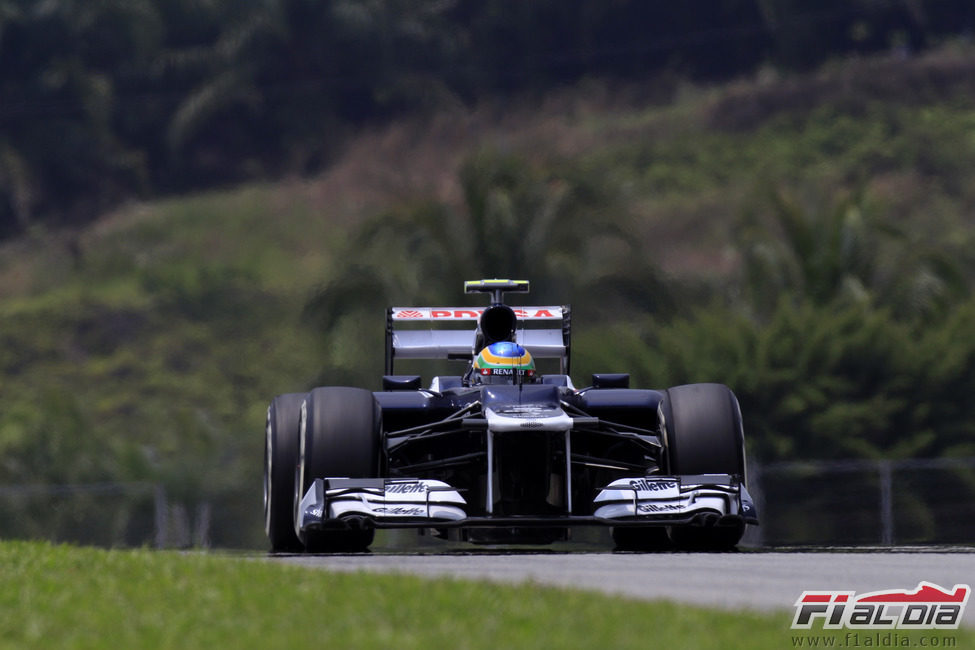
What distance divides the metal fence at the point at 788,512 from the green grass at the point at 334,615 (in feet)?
60.5

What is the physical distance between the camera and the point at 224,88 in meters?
79.6

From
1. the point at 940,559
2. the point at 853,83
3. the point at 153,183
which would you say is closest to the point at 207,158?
the point at 153,183

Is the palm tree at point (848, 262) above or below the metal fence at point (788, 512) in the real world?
above

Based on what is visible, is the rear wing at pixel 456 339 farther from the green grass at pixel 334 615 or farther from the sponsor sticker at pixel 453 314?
the green grass at pixel 334 615

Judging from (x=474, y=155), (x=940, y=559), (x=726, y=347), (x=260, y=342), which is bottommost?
(x=940, y=559)

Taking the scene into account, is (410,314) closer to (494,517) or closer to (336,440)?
(336,440)

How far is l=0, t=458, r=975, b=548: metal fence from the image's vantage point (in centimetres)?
3381

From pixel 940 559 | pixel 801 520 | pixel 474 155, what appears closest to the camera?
pixel 940 559

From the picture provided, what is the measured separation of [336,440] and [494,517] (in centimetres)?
121

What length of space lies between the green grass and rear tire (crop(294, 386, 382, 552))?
299cm

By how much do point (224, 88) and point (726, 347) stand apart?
4315 centimetres

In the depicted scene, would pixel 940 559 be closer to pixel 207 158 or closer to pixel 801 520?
pixel 801 520

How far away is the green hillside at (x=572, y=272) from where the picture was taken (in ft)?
125

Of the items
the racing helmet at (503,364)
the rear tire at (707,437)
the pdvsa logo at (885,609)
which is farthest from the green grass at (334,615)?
the racing helmet at (503,364)
